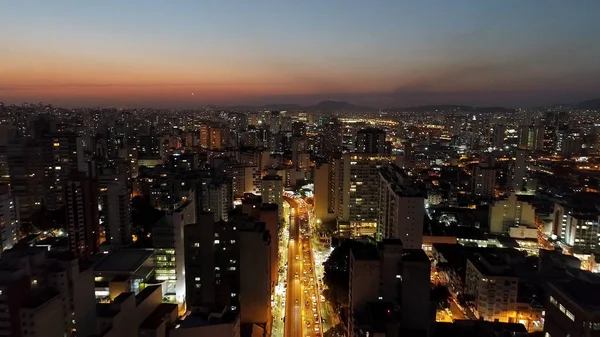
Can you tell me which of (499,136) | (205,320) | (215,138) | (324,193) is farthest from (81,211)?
(499,136)

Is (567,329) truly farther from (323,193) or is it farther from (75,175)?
(323,193)

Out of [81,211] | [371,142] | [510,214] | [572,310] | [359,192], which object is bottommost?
[510,214]

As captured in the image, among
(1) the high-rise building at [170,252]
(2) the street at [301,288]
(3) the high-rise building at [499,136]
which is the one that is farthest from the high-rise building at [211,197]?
(3) the high-rise building at [499,136]

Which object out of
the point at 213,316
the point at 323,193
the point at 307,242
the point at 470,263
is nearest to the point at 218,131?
the point at 323,193

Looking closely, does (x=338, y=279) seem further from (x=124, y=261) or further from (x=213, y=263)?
(x=124, y=261)

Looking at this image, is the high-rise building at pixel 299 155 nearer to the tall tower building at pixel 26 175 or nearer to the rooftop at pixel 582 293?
the tall tower building at pixel 26 175

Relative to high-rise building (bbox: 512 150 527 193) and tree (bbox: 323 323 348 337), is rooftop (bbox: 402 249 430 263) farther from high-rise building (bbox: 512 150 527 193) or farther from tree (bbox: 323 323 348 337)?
high-rise building (bbox: 512 150 527 193)
